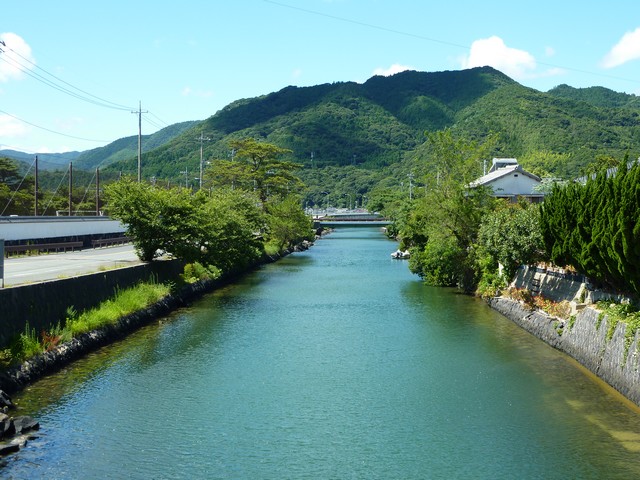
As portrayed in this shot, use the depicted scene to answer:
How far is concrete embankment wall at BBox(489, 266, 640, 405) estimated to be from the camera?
2170 centimetres

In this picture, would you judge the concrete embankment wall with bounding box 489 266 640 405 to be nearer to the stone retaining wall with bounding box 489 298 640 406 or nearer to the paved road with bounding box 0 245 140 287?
the stone retaining wall with bounding box 489 298 640 406

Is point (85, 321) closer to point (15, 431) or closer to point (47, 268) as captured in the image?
point (47, 268)

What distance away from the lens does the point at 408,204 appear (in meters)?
97.0

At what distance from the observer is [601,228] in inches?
1003

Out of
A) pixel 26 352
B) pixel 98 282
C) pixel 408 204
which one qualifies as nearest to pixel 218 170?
pixel 408 204

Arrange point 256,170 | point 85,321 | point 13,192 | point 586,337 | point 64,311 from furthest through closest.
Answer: point 256,170 < point 13,192 < point 85,321 < point 64,311 < point 586,337

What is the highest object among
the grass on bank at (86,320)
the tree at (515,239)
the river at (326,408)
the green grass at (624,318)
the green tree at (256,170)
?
the green tree at (256,170)

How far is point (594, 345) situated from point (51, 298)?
21.1 m

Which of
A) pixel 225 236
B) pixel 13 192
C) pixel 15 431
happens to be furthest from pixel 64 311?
pixel 13 192

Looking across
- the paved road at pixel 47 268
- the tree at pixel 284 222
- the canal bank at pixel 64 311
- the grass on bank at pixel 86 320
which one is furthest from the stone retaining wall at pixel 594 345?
the tree at pixel 284 222

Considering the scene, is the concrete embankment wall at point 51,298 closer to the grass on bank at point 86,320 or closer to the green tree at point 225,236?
the grass on bank at point 86,320

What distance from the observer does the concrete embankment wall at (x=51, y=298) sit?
23.2m

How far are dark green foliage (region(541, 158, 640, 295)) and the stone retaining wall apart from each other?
68.8 inches

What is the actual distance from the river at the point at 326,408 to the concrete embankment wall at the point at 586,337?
587 mm
